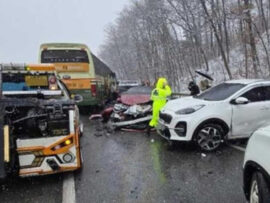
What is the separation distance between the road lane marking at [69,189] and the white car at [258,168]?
2.38m

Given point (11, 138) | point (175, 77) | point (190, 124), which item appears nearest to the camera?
point (11, 138)

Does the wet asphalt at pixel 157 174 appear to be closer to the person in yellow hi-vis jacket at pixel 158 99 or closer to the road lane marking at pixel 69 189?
the road lane marking at pixel 69 189

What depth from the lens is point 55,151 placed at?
5371 millimetres

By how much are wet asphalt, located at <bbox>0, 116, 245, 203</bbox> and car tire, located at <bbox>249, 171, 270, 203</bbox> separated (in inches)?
40.7

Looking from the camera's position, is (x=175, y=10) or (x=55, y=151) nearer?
(x=55, y=151)

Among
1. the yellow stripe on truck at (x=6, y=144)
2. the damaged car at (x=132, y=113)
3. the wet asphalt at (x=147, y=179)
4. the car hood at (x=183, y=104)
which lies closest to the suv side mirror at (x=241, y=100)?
the car hood at (x=183, y=104)

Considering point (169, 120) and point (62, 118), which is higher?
point (62, 118)

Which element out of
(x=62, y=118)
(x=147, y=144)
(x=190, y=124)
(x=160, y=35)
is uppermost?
(x=160, y=35)

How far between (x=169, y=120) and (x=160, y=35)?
128 feet

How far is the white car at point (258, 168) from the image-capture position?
119 inches

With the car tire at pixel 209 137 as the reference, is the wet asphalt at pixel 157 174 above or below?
below

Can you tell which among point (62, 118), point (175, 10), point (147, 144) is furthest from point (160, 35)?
point (62, 118)

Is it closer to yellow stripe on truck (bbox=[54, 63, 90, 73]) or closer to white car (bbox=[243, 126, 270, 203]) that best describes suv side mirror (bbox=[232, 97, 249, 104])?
white car (bbox=[243, 126, 270, 203])

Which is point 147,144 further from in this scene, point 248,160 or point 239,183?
point 248,160
